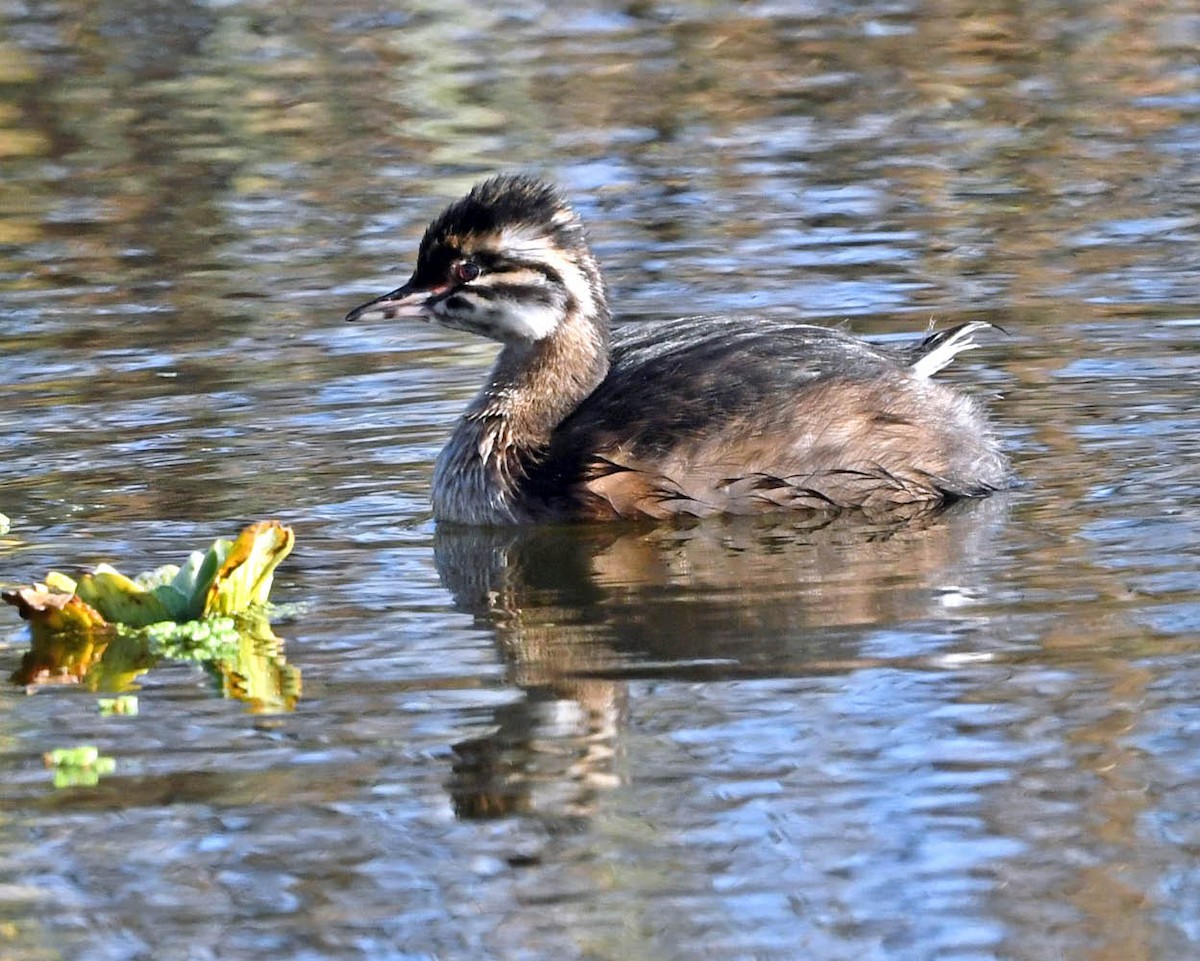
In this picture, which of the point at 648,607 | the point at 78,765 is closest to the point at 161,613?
the point at 78,765

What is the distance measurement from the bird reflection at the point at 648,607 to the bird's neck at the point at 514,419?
124mm

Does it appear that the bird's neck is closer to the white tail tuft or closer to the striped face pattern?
the striped face pattern

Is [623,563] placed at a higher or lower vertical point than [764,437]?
lower

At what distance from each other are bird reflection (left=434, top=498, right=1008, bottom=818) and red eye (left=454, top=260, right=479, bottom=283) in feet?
3.07

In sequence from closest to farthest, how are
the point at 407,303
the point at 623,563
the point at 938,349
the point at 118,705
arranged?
the point at 118,705
the point at 623,563
the point at 938,349
the point at 407,303

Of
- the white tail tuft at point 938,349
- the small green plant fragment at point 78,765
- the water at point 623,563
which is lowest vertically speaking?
the water at point 623,563

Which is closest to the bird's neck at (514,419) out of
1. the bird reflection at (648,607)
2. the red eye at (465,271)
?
the bird reflection at (648,607)

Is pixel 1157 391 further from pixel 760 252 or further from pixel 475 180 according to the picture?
pixel 475 180

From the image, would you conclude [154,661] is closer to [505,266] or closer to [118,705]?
[118,705]

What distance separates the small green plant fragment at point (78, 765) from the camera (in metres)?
6.00

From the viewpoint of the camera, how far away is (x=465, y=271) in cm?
895

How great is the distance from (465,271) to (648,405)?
38.1 inches

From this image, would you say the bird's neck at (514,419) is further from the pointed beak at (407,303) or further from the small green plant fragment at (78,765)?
the small green plant fragment at (78,765)

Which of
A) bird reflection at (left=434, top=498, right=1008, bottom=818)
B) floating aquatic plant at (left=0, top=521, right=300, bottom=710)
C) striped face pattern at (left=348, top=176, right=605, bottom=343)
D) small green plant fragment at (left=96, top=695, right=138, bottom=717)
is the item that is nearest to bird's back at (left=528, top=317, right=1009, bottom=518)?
bird reflection at (left=434, top=498, right=1008, bottom=818)
